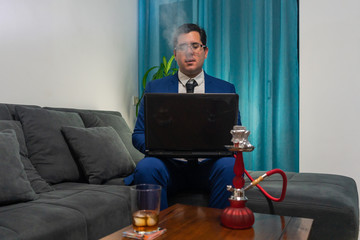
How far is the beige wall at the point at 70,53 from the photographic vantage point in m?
2.17

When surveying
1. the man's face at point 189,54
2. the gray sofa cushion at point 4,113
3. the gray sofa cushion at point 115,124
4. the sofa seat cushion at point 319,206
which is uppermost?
the man's face at point 189,54

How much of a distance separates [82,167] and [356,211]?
1429mm

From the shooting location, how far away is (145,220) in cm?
84

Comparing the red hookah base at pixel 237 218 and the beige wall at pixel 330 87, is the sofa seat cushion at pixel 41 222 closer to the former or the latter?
the red hookah base at pixel 237 218

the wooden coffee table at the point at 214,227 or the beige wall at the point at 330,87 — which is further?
the beige wall at the point at 330,87

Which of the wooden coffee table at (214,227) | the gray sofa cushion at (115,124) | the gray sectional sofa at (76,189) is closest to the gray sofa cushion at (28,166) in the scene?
the gray sectional sofa at (76,189)

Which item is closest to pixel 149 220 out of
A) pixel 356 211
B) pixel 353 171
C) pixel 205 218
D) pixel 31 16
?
pixel 205 218

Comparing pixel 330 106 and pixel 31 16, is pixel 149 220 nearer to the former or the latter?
pixel 31 16

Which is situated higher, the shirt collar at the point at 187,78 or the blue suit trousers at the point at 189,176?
the shirt collar at the point at 187,78

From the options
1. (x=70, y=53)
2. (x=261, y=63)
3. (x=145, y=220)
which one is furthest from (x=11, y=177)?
(x=261, y=63)

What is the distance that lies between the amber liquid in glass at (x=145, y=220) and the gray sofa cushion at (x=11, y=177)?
707 millimetres

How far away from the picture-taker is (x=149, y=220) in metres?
0.84

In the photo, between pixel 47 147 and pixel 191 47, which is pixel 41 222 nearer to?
pixel 47 147

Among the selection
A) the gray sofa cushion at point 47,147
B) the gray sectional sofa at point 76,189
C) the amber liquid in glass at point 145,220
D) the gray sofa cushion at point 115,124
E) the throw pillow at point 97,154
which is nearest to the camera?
the amber liquid in glass at point 145,220
